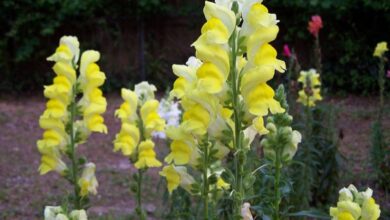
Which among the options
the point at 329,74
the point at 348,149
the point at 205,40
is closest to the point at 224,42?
the point at 205,40

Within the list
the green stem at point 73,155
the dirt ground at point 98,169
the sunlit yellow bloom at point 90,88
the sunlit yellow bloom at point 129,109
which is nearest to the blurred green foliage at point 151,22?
the dirt ground at point 98,169

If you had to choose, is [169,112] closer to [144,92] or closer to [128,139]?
[144,92]

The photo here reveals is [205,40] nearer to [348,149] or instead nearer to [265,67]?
[265,67]

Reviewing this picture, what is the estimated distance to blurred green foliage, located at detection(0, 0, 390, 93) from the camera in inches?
440

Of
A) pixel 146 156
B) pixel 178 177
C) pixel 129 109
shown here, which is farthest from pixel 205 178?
pixel 129 109

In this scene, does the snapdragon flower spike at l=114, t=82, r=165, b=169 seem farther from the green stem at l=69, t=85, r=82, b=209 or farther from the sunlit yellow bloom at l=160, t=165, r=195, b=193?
the sunlit yellow bloom at l=160, t=165, r=195, b=193

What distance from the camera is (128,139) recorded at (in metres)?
2.86

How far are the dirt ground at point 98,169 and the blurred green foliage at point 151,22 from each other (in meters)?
1.51

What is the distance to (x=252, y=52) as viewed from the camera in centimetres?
178

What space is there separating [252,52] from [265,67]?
5 centimetres

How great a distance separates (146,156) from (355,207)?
4.10 ft

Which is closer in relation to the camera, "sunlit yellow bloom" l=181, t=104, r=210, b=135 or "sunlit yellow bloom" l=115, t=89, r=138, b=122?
"sunlit yellow bloom" l=181, t=104, r=210, b=135

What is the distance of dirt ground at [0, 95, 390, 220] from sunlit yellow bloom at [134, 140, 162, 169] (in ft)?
3.39

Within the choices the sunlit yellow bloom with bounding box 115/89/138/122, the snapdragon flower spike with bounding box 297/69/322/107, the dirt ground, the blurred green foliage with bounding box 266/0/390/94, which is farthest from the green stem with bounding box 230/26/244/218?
the blurred green foliage with bounding box 266/0/390/94
